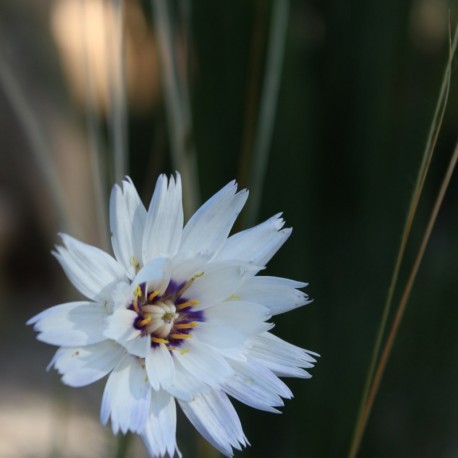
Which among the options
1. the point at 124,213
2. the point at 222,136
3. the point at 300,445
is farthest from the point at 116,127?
the point at 300,445

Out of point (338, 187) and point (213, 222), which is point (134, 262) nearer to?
point (213, 222)

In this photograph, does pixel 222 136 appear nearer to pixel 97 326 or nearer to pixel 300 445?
pixel 300 445

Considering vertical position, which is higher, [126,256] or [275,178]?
[275,178]

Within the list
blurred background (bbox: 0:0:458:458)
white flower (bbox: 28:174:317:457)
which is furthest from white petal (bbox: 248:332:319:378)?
blurred background (bbox: 0:0:458:458)

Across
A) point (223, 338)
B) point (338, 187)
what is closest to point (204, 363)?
point (223, 338)

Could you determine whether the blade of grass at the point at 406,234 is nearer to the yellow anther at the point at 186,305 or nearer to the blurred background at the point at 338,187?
the yellow anther at the point at 186,305

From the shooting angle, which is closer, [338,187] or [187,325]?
[187,325]

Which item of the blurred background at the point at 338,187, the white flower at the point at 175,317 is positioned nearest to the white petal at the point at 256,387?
the white flower at the point at 175,317
